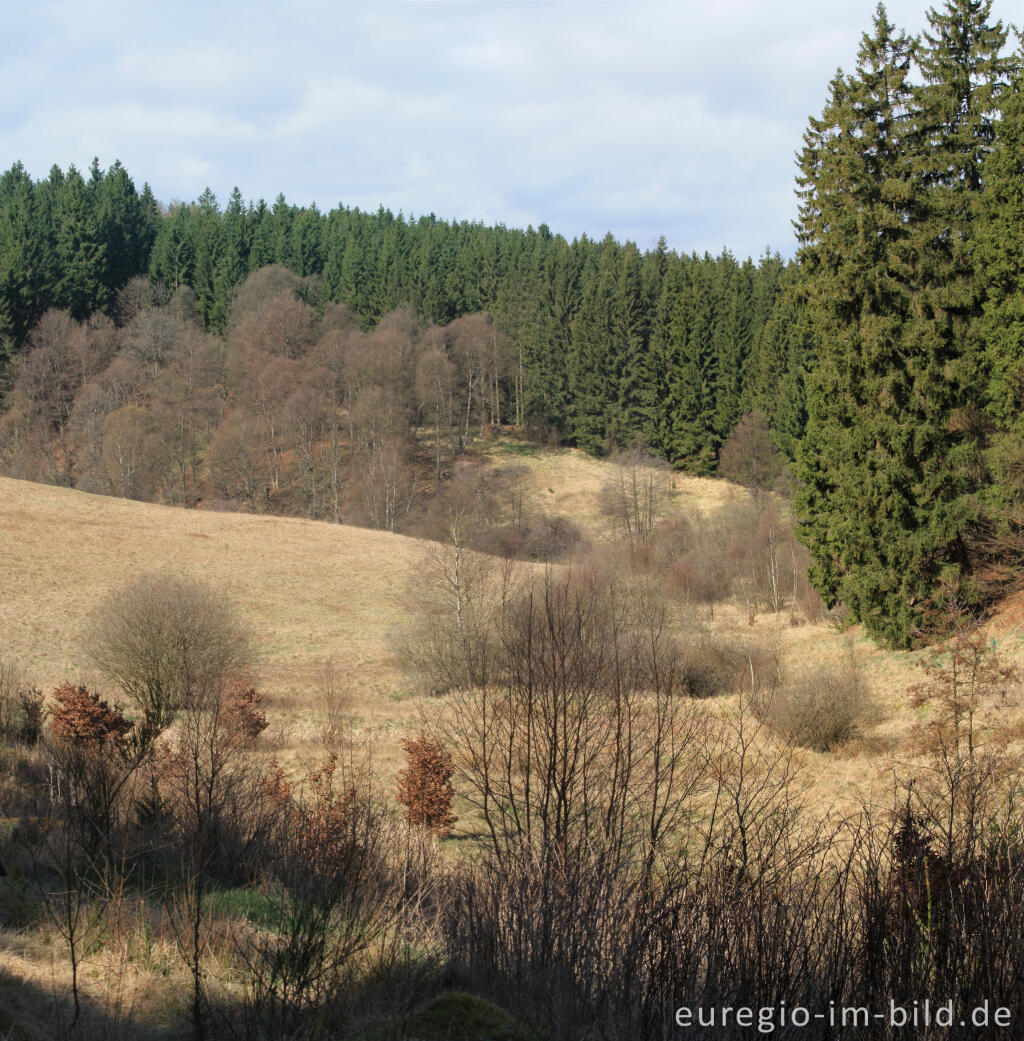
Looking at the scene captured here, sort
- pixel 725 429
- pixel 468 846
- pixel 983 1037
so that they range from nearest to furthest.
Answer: pixel 983 1037, pixel 468 846, pixel 725 429

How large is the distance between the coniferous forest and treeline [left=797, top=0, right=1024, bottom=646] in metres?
0.08

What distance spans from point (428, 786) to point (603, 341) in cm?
6193

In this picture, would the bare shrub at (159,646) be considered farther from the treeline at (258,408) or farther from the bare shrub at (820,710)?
the treeline at (258,408)

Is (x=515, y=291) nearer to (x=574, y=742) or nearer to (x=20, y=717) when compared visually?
(x=20, y=717)

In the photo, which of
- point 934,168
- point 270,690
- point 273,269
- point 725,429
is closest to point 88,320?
point 273,269

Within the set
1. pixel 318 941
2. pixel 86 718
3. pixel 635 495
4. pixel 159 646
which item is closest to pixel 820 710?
pixel 86 718

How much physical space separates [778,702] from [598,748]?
45.9 ft

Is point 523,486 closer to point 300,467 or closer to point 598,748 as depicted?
point 300,467

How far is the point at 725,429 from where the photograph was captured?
64.4 metres

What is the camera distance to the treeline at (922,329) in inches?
880

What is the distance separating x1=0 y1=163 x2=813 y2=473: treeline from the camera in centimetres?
6575

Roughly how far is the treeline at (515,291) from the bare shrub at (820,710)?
104 feet

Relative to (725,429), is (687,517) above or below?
below

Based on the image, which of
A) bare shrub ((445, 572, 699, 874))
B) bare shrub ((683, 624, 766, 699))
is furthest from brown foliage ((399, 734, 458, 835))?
bare shrub ((683, 624, 766, 699))
